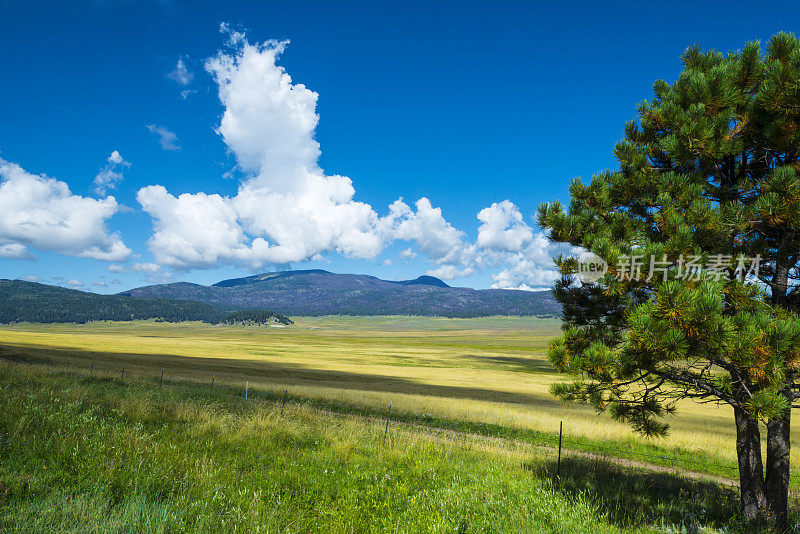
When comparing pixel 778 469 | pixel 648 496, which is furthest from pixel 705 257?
pixel 648 496

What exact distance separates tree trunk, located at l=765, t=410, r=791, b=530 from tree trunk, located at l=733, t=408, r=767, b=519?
0.37ft

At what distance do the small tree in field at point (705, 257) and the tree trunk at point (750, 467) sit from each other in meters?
0.02

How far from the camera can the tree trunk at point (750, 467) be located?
7.22m

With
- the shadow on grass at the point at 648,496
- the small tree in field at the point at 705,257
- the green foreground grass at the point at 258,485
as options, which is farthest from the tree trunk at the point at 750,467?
the green foreground grass at the point at 258,485

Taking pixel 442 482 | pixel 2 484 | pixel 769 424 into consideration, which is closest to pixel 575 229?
pixel 769 424

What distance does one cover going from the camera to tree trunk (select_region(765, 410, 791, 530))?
7.04 meters

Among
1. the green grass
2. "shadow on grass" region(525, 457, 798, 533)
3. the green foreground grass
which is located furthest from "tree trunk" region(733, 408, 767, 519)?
the green grass

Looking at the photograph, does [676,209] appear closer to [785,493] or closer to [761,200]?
[761,200]

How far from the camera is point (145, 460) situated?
666 centimetres

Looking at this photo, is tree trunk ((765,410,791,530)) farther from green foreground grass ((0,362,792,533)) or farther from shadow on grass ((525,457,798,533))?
green foreground grass ((0,362,792,533))

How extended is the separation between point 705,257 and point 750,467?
14.5 feet

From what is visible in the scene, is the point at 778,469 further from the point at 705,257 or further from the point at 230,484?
the point at 230,484

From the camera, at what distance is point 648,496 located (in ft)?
30.5

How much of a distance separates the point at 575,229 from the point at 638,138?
10.0 ft
